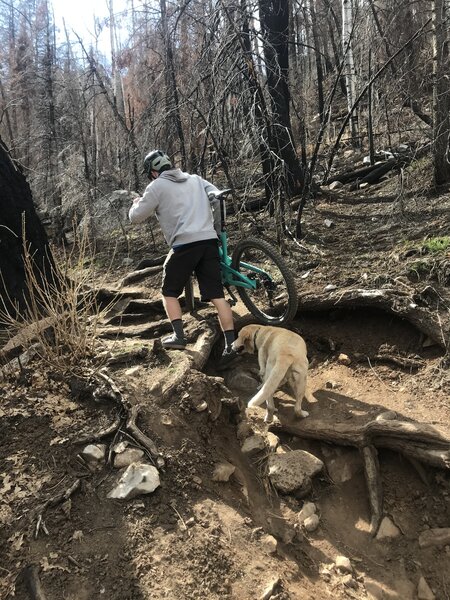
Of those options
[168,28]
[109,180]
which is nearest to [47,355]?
[168,28]

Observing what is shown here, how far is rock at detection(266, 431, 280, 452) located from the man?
0.91 m

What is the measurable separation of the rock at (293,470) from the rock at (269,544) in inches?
24.2

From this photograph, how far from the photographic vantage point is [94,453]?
3.04 metres

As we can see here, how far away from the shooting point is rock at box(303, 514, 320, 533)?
10.7 feet

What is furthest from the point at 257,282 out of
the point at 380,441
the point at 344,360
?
the point at 380,441

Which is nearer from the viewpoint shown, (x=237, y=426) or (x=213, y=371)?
(x=237, y=426)

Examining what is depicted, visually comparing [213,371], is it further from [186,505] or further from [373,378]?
[186,505]

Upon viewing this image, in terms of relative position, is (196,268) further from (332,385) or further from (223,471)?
(223,471)

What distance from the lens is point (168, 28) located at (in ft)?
23.4

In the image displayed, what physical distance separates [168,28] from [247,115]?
2.46m

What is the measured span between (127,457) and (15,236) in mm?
3024

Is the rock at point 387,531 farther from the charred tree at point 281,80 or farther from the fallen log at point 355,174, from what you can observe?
the fallen log at point 355,174

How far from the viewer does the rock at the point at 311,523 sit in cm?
326

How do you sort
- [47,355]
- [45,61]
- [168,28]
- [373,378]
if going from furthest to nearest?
1. [45,61]
2. [168,28]
3. [373,378]
4. [47,355]
